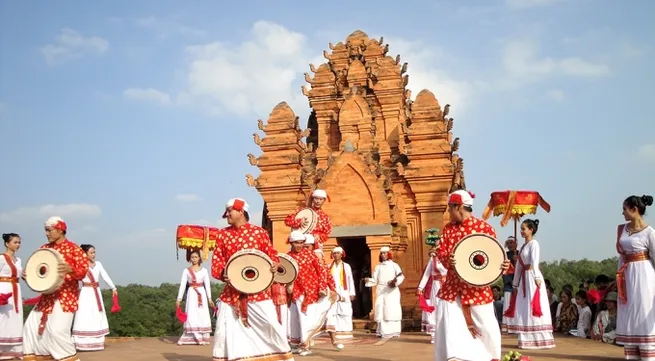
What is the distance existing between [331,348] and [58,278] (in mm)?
4700

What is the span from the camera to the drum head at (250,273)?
6.59 meters

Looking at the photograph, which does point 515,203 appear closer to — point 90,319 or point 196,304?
point 196,304

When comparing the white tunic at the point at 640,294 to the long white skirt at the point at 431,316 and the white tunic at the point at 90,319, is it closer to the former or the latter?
the long white skirt at the point at 431,316

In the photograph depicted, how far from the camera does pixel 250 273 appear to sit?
21.7 ft

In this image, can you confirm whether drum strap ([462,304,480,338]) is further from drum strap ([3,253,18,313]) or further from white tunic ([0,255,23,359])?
drum strap ([3,253,18,313])

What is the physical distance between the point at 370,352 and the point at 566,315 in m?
5.41

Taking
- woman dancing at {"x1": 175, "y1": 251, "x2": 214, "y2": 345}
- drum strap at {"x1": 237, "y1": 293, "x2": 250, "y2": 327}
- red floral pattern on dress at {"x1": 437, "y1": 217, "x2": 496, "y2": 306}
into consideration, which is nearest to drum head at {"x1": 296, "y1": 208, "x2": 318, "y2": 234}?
woman dancing at {"x1": 175, "y1": 251, "x2": 214, "y2": 345}

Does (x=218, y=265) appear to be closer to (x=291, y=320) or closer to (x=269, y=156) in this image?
(x=291, y=320)

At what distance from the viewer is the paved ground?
28.4 ft

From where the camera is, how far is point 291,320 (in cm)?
957

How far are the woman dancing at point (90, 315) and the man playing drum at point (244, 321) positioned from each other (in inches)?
201

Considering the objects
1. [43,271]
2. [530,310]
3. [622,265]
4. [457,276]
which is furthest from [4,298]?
[622,265]

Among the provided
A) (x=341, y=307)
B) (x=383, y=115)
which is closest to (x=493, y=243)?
(x=341, y=307)

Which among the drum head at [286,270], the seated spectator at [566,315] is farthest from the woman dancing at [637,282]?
the seated spectator at [566,315]
